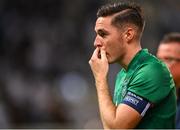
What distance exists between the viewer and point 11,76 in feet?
38.8

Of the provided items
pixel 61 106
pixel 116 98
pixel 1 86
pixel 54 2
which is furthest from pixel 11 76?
pixel 116 98

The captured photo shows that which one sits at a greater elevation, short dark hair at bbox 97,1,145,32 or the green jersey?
short dark hair at bbox 97,1,145,32

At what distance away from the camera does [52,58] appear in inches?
499

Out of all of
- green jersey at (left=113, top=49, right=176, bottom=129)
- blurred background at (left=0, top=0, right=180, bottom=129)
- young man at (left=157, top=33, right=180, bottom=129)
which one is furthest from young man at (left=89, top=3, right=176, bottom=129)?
blurred background at (left=0, top=0, right=180, bottom=129)

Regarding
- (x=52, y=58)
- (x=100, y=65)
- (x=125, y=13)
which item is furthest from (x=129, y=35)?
(x=52, y=58)

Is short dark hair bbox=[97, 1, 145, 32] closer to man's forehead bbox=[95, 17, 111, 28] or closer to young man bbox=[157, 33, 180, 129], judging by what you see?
man's forehead bbox=[95, 17, 111, 28]

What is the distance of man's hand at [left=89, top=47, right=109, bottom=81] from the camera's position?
437 cm

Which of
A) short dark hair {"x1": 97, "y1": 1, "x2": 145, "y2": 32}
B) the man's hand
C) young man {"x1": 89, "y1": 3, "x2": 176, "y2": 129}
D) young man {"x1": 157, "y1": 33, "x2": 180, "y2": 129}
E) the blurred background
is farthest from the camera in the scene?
the blurred background

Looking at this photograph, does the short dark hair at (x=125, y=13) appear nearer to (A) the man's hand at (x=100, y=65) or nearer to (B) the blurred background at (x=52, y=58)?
(A) the man's hand at (x=100, y=65)

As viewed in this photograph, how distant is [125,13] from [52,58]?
8.21m

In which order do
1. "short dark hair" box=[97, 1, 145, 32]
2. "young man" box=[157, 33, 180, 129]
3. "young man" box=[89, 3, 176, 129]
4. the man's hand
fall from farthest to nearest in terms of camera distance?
"young man" box=[157, 33, 180, 129] < "short dark hair" box=[97, 1, 145, 32] < the man's hand < "young man" box=[89, 3, 176, 129]

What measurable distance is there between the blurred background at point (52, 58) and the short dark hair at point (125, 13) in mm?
5922

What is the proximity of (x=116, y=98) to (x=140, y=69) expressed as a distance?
30 cm

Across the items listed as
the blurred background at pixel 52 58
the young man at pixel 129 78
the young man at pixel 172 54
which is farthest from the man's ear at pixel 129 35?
the blurred background at pixel 52 58
